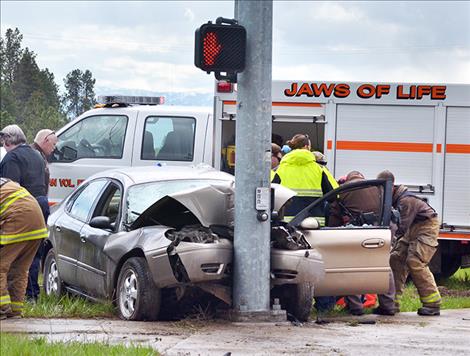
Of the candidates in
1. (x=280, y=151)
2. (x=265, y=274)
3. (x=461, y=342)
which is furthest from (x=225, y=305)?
(x=280, y=151)

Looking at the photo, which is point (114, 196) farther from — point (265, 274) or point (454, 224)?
point (454, 224)

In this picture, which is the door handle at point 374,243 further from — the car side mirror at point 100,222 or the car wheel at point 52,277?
the car wheel at point 52,277

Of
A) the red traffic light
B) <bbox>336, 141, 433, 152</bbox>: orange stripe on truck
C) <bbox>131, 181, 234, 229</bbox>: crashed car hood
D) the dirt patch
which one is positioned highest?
the red traffic light

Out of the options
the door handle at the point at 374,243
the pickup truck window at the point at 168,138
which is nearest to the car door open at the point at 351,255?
the door handle at the point at 374,243

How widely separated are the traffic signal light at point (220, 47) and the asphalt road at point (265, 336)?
7.67 ft

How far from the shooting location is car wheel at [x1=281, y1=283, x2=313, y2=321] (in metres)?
10.1

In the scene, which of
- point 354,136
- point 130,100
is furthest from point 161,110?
point 354,136

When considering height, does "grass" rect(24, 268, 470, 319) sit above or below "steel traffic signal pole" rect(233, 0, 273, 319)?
below

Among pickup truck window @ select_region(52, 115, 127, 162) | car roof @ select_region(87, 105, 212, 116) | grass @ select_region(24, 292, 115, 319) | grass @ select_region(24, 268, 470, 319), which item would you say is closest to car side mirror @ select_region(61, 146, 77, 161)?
pickup truck window @ select_region(52, 115, 127, 162)

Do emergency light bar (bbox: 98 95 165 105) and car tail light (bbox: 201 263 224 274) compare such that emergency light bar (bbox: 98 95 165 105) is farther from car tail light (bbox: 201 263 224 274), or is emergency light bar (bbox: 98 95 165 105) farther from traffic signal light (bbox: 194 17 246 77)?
car tail light (bbox: 201 263 224 274)

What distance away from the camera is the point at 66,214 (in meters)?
12.0

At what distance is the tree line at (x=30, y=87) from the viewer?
6481 cm

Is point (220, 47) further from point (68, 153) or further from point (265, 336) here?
point (68, 153)

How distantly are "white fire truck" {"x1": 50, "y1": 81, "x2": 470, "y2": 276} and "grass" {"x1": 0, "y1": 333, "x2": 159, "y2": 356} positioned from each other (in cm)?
719
